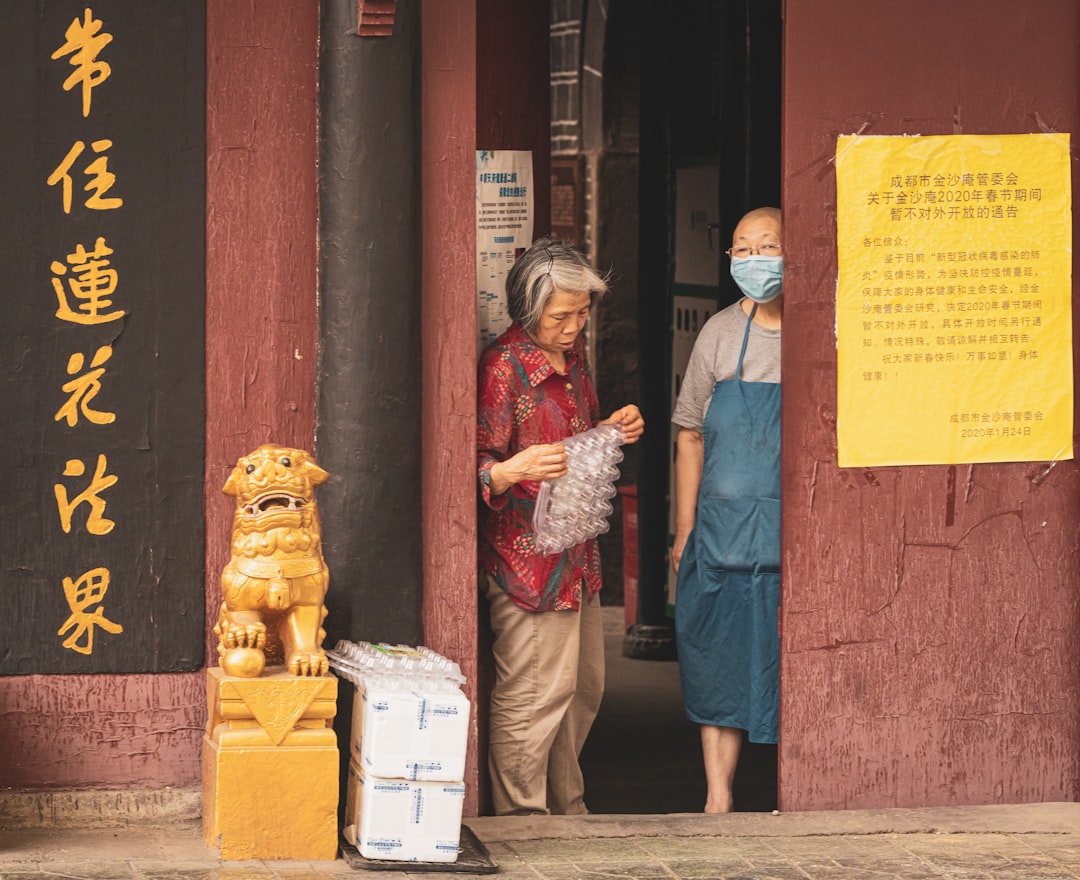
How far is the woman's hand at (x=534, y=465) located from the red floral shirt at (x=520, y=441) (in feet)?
0.38

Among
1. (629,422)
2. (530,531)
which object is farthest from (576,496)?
(629,422)

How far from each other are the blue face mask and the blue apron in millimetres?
143

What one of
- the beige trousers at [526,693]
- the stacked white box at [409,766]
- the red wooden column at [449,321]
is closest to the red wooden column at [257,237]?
the red wooden column at [449,321]

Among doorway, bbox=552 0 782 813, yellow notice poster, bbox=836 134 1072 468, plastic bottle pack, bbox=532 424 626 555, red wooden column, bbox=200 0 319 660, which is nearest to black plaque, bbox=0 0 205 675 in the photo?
red wooden column, bbox=200 0 319 660

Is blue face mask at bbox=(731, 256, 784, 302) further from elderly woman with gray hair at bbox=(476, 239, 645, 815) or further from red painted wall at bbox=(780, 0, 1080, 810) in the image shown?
elderly woman with gray hair at bbox=(476, 239, 645, 815)

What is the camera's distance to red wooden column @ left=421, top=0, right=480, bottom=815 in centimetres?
558

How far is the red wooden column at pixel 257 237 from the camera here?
548cm

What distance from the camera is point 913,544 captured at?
5926mm

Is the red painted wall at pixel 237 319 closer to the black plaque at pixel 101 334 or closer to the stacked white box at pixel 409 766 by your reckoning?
the black plaque at pixel 101 334

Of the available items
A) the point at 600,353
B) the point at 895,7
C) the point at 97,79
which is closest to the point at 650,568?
the point at 600,353

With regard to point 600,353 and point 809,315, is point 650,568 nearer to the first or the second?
point 600,353

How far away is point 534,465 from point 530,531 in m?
0.34

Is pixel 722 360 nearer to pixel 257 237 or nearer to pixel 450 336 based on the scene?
pixel 450 336

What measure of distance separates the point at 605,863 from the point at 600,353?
5.60 m
